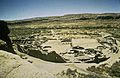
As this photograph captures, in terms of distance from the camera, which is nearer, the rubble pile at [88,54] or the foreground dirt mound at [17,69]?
the foreground dirt mound at [17,69]

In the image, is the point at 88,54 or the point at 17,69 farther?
the point at 88,54

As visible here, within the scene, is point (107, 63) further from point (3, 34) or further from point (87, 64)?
point (3, 34)

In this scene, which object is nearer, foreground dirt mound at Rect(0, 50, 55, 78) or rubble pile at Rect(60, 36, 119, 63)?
foreground dirt mound at Rect(0, 50, 55, 78)

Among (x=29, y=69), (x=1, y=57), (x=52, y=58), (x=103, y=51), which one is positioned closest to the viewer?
(x=29, y=69)

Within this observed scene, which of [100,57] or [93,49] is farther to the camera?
[93,49]

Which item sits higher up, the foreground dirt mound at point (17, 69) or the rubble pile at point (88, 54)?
the foreground dirt mound at point (17, 69)

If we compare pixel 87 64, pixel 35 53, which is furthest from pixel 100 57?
pixel 35 53

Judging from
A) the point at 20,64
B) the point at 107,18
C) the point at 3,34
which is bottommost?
the point at 107,18

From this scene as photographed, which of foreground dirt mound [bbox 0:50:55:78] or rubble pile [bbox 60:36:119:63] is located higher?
foreground dirt mound [bbox 0:50:55:78]
